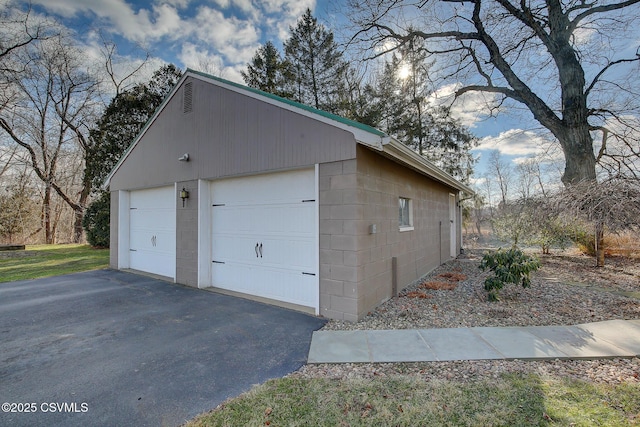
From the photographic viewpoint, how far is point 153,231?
775 cm

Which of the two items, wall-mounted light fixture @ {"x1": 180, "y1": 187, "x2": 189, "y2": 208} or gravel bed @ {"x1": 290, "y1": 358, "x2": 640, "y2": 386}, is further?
wall-mounted light fixture @ {"x1": 180, "y1": 187, "x2": 189, "y2": 208}

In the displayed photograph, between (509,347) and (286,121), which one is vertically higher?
(286,121)

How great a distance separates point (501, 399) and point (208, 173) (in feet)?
19.3

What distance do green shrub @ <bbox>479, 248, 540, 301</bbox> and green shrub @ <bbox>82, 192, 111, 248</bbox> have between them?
15.7m

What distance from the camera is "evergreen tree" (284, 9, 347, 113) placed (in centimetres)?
1503

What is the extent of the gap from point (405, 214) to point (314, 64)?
38.7 feet

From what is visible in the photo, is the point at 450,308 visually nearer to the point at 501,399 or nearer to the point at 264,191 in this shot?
the point at 501,399

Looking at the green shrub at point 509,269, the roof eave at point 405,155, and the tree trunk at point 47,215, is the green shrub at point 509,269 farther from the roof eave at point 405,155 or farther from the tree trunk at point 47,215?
the tree trunk at point 47,215

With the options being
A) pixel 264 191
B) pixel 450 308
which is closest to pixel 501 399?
pixel 450 308

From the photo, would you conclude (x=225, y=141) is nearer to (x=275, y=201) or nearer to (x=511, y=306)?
(x=275, y=201)

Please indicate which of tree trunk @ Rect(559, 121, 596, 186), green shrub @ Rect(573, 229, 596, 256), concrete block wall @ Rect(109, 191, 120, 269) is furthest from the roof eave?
concrete block wall @ Rect(109, 191, 120, 269)

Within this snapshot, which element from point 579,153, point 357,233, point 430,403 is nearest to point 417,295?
point 357,233

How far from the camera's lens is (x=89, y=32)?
1600cm

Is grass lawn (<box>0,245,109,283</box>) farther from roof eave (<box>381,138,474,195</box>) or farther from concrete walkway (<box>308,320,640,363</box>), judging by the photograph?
roof eave (<box>381,138,474,195</box>)
